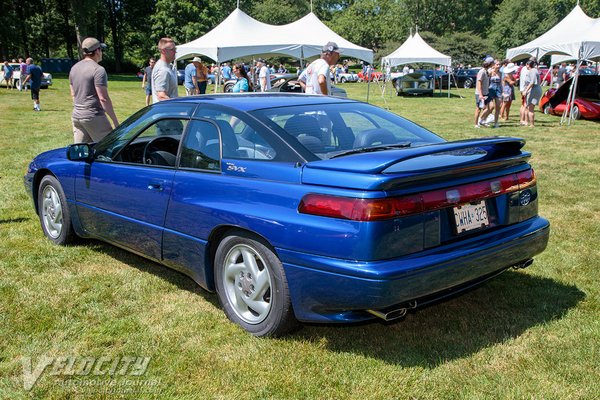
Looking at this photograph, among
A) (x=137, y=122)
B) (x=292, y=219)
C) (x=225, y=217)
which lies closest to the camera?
(x=292, y=219)

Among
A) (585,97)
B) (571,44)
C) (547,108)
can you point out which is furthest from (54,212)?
(547,108)

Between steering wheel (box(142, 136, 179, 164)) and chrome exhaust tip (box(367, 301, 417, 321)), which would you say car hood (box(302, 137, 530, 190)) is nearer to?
chrome exhaust tip (box(367, 301, 417, 321))

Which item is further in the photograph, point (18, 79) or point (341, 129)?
point (18, 79)

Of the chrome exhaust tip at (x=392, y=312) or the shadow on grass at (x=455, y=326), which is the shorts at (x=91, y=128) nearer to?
the shadow on grass at (x=455, y=326)

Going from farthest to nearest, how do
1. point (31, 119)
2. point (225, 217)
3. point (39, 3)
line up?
1. point (39, 3)
2. point (31, 119)
3. point (225, 217)

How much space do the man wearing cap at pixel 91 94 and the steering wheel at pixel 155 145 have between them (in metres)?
2.07

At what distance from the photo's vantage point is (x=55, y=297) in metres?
3.96

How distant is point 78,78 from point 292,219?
4442 millimetres

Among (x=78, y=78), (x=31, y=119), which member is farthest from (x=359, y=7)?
(x=78, y=78)

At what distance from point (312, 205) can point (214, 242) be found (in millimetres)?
894

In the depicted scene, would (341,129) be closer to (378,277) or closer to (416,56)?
(378,277)

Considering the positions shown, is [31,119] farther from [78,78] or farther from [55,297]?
[55,297]

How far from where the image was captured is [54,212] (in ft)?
16.8

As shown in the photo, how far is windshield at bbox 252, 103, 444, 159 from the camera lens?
340cm
